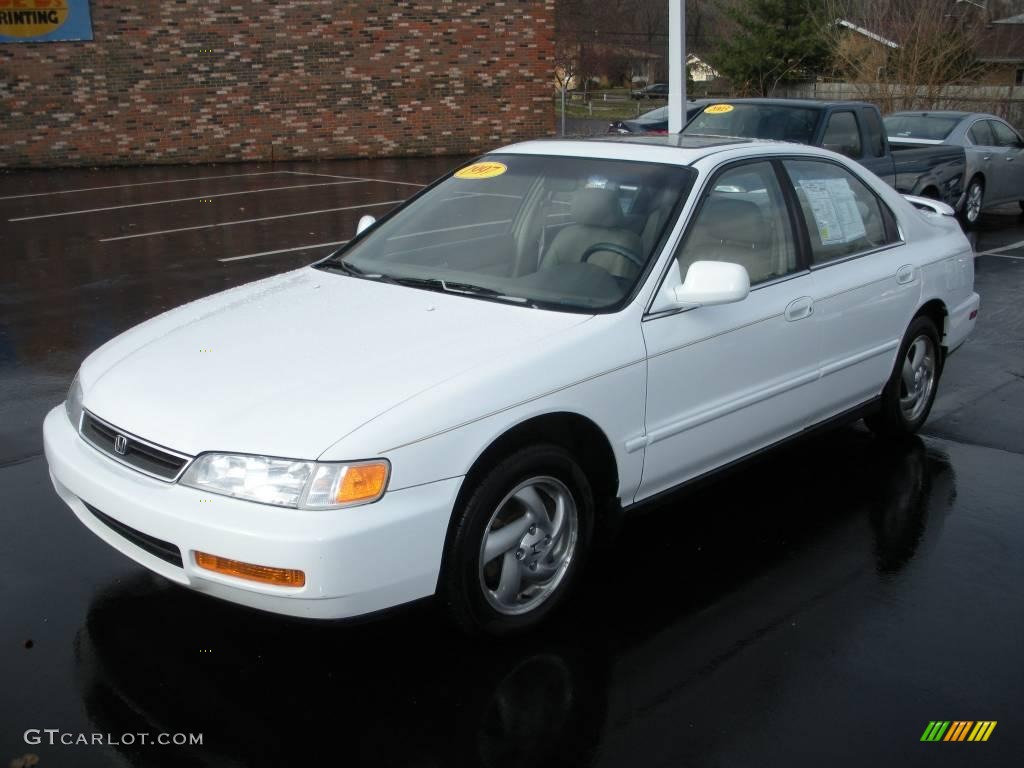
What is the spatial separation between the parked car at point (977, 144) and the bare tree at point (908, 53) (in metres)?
9.96

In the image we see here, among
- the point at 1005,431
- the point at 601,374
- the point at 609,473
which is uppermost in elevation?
the point at 601,374

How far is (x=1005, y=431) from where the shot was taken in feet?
19.8

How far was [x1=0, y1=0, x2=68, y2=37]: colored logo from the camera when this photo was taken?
2008 cm

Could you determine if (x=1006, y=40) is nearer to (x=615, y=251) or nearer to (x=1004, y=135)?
(x=1004, y=135)

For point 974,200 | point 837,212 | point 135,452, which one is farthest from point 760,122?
point 135,452

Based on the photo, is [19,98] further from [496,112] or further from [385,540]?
[385,540]

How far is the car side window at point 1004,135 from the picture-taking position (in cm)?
1487

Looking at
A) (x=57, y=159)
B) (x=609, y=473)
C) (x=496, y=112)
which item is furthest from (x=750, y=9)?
(x=609, y=473)

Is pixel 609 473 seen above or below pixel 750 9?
below

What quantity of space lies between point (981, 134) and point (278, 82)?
14.0 metres

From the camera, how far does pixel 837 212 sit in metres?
5.14

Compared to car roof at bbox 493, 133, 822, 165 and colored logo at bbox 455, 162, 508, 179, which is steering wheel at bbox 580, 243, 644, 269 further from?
colored logo at bbox 455, 162, 508, 179

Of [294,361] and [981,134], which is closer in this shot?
[294,361]

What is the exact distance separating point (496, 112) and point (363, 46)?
3.41 meters
